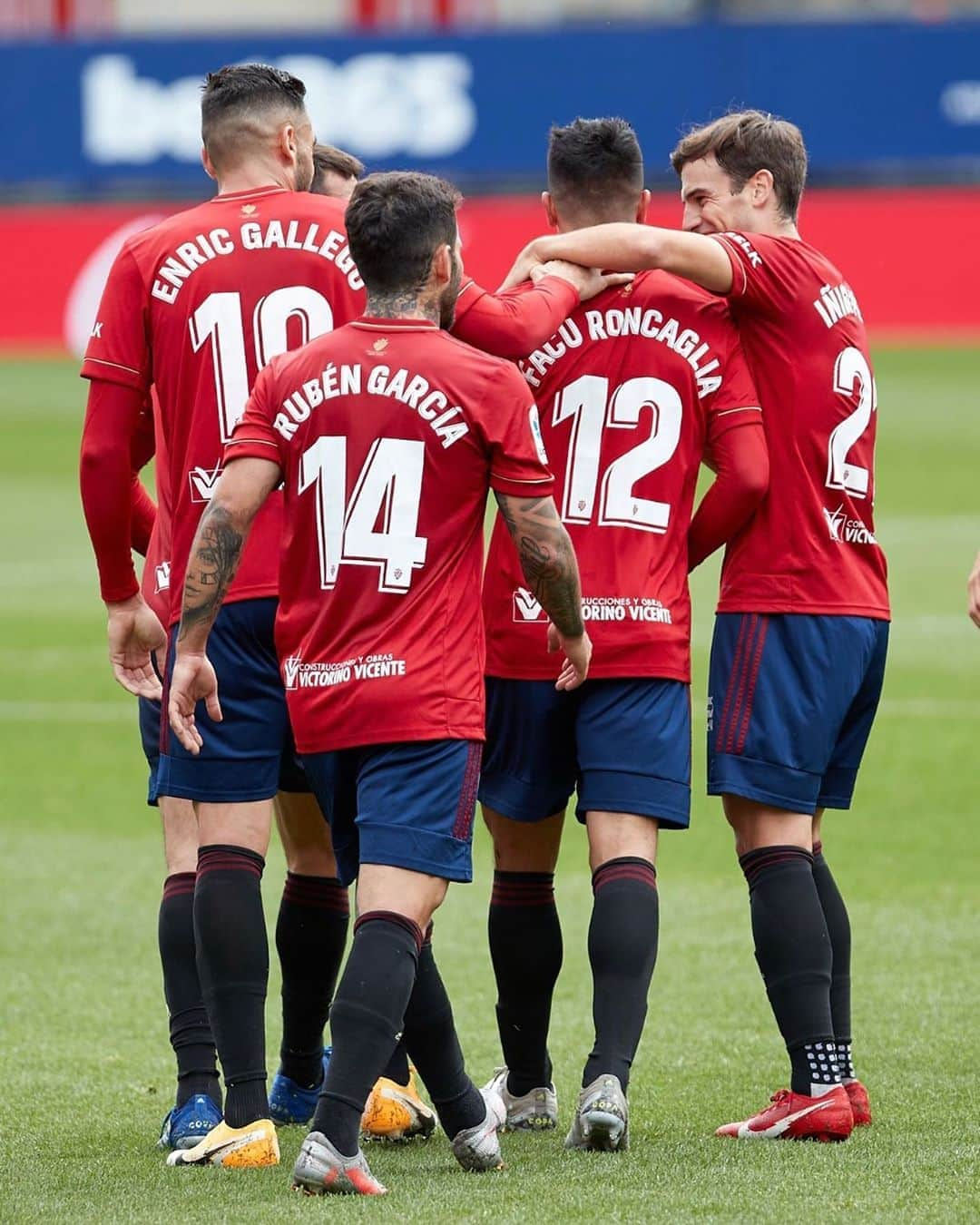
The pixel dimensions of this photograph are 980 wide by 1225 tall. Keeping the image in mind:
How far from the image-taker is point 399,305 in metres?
4.16

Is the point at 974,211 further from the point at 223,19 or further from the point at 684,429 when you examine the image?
the point at 684,429

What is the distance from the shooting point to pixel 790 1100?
4.52 m

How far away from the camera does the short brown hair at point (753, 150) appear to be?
15.5 feet

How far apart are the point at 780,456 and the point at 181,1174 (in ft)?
6.47

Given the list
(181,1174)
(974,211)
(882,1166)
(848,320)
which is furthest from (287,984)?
(974,211)

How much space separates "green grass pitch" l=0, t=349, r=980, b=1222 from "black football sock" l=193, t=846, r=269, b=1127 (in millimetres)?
179

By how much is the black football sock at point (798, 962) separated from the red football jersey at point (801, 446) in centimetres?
59

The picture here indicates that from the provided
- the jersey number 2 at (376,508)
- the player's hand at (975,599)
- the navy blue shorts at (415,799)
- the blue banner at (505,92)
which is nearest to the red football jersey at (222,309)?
the jersey number 2 at (376,508)

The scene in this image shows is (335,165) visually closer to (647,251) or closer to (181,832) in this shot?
(647,251)

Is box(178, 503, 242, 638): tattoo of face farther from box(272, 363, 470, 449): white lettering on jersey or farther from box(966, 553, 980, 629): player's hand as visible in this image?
box(966, 553, 980, 629): player's hand

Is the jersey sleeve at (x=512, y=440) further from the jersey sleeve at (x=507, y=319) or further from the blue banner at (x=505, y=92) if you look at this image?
the blue banner at (x=505, y=92)

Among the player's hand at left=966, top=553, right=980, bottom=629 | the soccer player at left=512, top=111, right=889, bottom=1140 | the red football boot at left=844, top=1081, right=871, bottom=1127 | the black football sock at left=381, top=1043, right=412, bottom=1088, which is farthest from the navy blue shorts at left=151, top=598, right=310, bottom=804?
the player's hand at left=966, top=553, right=980, bottom=629

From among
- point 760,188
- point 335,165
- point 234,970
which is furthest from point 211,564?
point 335,165

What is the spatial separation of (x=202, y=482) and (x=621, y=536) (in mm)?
905
